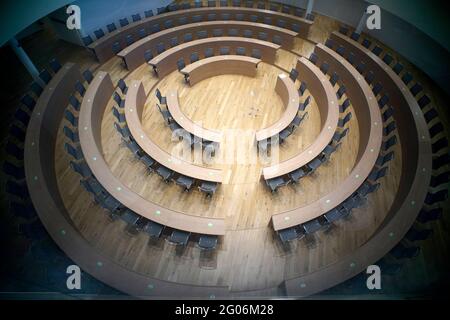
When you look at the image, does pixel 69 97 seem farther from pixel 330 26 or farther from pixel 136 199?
pixel 330 26

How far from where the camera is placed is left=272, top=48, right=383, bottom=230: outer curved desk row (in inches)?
253

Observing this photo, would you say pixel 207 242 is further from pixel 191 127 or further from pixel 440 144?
pixel 440 144

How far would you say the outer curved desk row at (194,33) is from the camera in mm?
10773

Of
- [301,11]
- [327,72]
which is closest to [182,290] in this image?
[327,72]

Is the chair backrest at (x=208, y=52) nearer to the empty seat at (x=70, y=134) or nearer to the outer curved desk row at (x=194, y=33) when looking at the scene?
the outer curved desk row at (x=194, y=33)

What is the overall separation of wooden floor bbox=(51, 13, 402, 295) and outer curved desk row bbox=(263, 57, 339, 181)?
569mm

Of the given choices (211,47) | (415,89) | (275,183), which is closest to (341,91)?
(415,89)

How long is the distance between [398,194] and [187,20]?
1091 cm

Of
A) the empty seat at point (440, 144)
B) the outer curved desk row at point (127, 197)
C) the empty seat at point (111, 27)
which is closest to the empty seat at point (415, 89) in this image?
the empty seat at point (440, 144)

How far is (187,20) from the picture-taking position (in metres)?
12.3

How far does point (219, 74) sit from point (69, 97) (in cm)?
568

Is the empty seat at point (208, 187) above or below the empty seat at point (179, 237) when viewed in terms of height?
above

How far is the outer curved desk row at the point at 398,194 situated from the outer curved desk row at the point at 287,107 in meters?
3.01

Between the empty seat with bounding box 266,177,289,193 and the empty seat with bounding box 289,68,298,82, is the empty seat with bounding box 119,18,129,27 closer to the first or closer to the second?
the empty seat with bounding box 289,68,298,82
